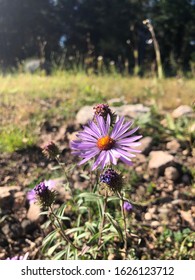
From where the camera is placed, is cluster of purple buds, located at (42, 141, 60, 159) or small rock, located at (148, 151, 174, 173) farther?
small rock, located at (148, 151, 174, 173)

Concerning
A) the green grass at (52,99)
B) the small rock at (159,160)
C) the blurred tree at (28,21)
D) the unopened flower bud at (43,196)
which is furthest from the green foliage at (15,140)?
the blurred tree at (28,21)

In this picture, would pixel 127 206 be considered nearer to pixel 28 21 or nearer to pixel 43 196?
pixel 43 196

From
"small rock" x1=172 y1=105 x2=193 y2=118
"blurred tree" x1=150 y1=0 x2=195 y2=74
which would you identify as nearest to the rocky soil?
Result: "small rock" x1=172 y1=105 x2=193 y2=118

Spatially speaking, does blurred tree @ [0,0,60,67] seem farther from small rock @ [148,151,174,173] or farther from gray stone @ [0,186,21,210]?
gray stone @ [0,186,21,210]

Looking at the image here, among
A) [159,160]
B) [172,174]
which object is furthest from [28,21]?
[172,174]

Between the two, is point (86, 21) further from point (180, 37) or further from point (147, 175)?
point (147, 175)

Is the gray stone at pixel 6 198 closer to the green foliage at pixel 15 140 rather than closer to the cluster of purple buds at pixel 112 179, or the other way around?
the green foliage at pixel 15 140
